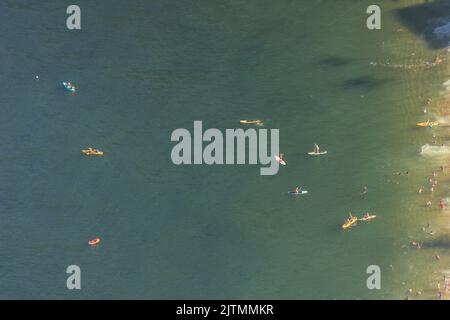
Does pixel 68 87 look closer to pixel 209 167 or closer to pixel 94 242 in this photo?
pixel 94 242

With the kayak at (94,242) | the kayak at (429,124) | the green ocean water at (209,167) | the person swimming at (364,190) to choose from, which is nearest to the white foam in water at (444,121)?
the kayak at (429,124)

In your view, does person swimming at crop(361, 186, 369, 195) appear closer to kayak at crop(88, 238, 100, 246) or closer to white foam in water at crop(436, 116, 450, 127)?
white foam in water at crop(436, 116, 450, 127)

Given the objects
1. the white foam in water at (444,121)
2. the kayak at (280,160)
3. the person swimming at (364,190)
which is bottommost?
the person swimming at (364,190)

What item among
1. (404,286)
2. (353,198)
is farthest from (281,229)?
(404,286)

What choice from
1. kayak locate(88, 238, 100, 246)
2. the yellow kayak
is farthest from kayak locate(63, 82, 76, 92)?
kayak locate(88, 238, 100, 246)

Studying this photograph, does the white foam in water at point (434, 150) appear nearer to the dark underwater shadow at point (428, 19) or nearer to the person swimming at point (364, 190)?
the person swimming at point (364, 190)

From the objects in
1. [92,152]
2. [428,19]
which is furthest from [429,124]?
[92,152]
